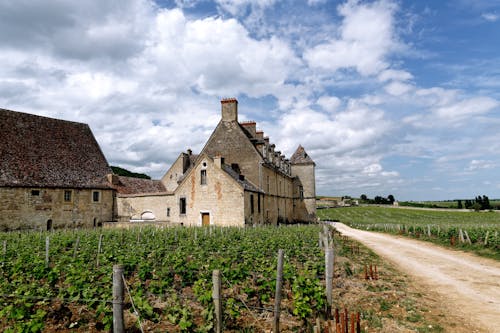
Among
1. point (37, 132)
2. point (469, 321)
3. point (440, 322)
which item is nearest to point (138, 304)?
point (440, 322)

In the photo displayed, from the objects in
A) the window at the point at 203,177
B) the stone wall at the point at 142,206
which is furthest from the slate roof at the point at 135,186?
the window at the point at 203,177

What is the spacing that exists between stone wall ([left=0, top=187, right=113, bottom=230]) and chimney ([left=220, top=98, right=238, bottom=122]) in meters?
13.6

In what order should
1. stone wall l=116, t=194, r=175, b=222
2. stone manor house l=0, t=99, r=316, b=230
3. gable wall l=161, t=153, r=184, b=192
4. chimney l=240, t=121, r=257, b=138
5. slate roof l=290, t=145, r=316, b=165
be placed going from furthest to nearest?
slate roof l=290, t=145, r=316, b=165, gable wall l=161, t=153, r=184, b=192, chimney l=240, t=121, r=257, b=138, stone wall l=116, t=194, r=175, b=222, stone manor house l=0, t=99, r=316, b=230

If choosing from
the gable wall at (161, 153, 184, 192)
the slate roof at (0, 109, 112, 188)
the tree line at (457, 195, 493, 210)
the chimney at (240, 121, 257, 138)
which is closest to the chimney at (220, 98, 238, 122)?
the chimney at (240, 121, 257, 138)

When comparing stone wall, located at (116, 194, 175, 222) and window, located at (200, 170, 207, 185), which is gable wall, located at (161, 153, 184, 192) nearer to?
stone wall, located at (116, 194, 175, 222)

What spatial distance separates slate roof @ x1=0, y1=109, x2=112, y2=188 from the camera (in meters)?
25.6

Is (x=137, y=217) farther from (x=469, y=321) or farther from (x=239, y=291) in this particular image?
(x=469, y=321)

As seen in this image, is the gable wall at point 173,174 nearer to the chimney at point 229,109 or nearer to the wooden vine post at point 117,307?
the chimney at point 229,109

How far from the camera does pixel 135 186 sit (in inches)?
1359

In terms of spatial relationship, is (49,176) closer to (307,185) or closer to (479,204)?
(307,185)

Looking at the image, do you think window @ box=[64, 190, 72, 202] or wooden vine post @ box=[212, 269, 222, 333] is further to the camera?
window @ box=[64, 190, 72, 202]

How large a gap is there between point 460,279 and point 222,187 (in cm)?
1775

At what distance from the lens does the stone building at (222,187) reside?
2591 cm

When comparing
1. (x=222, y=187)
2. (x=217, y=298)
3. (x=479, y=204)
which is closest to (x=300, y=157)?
(x=222, y=187)
